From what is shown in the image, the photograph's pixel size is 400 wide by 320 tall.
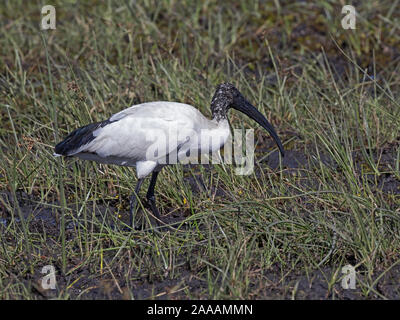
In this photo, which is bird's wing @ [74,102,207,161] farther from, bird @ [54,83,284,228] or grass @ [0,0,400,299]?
grass @ [0,0,400,299]

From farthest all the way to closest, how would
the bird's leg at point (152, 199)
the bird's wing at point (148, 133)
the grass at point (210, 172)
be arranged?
1. the bird's leg at point (152, 199)
2. the bird's wing at point (148, 133)
3. the grass at point (210, 172)

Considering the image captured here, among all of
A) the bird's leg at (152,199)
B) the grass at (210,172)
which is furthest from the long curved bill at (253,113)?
the bird's leg at (152,199)

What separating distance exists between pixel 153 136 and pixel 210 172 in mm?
705

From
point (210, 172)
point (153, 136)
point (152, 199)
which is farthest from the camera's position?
point (210, 172)

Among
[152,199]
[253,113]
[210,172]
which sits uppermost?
[253,113]

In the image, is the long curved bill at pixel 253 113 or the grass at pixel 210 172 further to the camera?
the long curved bill at pixel 253 113

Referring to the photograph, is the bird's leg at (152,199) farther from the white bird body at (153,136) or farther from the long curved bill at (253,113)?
the long curved bill at (253,113)

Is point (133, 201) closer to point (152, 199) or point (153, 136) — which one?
point (152, 199)

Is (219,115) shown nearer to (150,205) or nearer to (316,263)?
(150,205)

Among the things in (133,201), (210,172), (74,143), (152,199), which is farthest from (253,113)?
(74,143)

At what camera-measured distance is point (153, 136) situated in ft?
16.5

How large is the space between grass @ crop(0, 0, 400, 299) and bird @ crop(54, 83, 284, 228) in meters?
0.24

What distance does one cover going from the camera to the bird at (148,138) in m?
4.99

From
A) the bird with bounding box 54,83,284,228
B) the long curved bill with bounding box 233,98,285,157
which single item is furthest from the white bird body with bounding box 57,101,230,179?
the long curved bill with bounding box 233,98,285,157
